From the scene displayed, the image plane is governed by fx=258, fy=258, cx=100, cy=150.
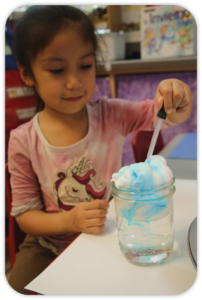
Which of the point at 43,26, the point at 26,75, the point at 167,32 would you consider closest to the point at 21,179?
the point at 26,75

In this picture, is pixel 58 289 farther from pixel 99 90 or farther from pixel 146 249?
pixel 99 90

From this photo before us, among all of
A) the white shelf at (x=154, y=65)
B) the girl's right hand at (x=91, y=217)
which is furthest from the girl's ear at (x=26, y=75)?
the white shelf at (x=154, y=65)

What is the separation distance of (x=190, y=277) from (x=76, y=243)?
0.65 ft

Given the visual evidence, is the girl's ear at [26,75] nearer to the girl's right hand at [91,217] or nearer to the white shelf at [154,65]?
the girl's right hand at [91,217]

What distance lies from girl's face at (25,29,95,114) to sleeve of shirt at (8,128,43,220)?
15 cm

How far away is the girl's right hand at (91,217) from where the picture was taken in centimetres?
49

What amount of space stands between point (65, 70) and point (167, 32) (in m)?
1.12

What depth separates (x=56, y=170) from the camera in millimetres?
739

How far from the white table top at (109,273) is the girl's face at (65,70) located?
36cm

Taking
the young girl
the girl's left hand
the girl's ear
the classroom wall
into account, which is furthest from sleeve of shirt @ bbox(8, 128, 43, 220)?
the classroom wall

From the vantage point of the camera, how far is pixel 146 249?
15.3 inches

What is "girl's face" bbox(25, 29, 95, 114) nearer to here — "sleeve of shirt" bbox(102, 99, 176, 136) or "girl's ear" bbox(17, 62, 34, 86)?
"girl's ear" bbox(17, 62, 34, 86)

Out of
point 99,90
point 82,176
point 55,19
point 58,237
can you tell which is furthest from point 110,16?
point 58,237

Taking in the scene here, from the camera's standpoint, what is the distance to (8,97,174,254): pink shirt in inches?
28.5
